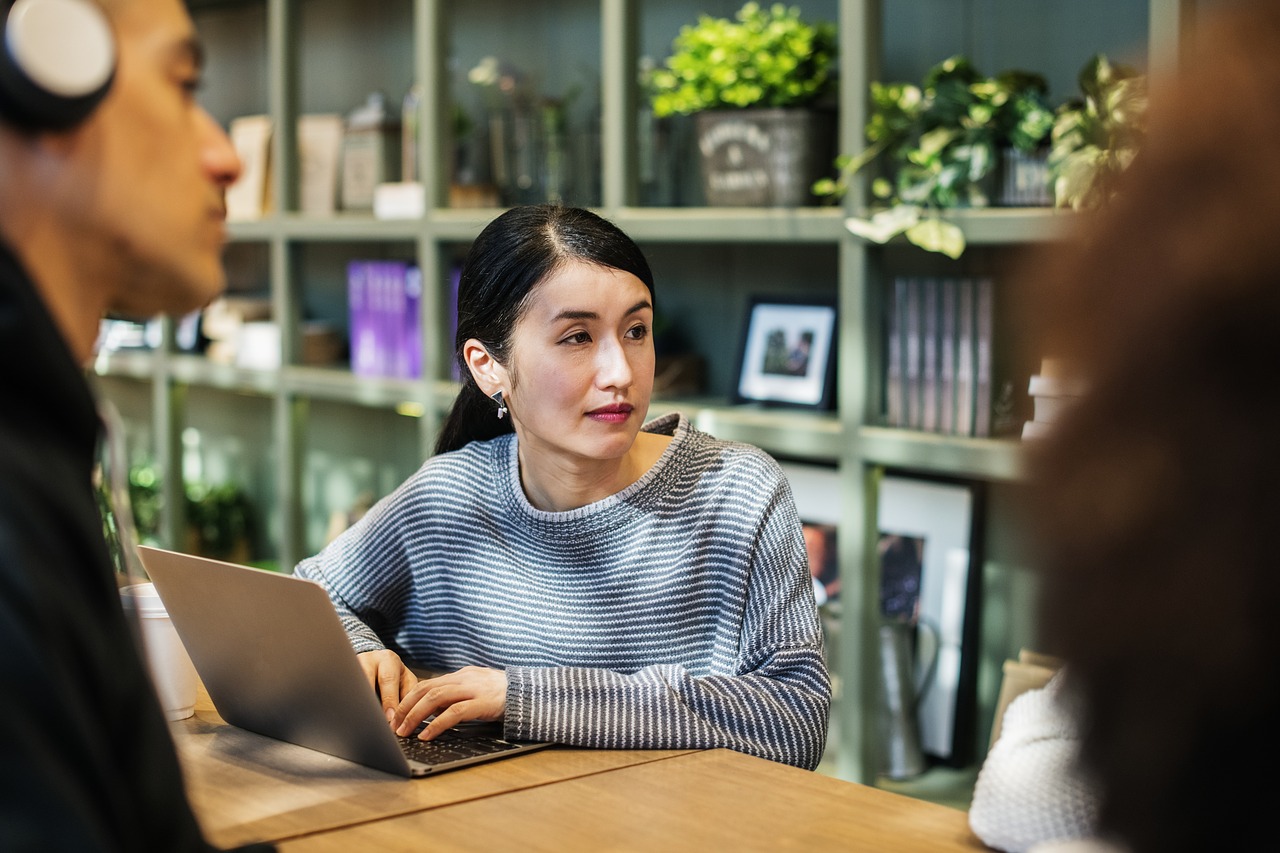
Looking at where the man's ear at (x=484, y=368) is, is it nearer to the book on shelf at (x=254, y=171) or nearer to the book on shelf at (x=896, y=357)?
the book on shelf at (x=896, y=357)

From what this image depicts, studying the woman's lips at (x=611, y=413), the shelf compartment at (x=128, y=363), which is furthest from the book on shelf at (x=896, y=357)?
the shelf compartment at (x=128, y=363)

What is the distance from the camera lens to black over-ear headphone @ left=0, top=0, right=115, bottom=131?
2.32 ft

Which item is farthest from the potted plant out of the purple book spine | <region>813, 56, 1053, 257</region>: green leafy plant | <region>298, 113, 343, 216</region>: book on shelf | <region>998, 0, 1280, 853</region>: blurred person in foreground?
<region>998, 0, 1280, 853</region>: blurred person in foreground

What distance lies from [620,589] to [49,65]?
3.72 ft

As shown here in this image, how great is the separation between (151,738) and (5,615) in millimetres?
133

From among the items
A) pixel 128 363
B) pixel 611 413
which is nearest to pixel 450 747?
pixel 611 413

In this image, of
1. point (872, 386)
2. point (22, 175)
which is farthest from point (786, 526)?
point (22, 175)

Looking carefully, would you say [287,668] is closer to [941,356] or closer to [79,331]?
[79,331]

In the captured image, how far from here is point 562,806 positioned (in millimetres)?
1248

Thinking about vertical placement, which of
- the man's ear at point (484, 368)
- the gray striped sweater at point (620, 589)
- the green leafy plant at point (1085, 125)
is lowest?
the gray striped sweater at point (620, 589)

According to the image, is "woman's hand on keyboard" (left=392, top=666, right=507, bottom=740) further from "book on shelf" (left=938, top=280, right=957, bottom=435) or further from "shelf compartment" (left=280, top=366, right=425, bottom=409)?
"shelf compartment" (left=280, top=366, right=425, bottom=409)

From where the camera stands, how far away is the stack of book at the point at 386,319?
3553 millimetres

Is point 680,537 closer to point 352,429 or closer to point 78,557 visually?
point 78,557

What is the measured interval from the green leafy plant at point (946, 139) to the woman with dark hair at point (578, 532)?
0.79m
